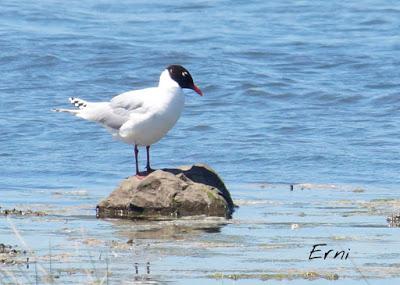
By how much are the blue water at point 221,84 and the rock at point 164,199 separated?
7.14 ft

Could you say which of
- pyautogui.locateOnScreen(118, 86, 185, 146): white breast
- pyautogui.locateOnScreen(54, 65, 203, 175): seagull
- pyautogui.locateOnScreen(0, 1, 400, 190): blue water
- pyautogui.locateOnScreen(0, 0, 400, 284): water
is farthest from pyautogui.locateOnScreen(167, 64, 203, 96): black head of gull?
pyautogui.locateOnScreen(0, 1, 400, 190): blue water

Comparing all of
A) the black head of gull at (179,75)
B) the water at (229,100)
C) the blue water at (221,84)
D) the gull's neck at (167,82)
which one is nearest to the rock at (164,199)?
the water at (229,100)

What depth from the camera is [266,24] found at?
25.8m

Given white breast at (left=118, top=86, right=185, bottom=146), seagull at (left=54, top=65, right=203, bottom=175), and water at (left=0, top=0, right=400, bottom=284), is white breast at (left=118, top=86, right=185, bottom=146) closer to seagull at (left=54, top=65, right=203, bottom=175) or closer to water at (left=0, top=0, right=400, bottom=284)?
seagull at (left=54, top=65, right=203, bottom=175)

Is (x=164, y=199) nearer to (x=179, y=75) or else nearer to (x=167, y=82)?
(x=167, y=82)

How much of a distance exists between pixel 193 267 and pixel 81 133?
27.0 feet

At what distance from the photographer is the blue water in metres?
14.7

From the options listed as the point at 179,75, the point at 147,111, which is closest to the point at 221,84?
the point at 179,75

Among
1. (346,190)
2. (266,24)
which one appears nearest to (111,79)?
(266,24)

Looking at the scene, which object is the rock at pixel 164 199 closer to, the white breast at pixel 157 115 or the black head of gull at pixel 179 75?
the white breast at pixel 157 115

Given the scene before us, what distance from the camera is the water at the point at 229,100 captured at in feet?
40.2

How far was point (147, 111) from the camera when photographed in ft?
38.7

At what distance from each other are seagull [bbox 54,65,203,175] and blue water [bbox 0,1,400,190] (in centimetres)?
149

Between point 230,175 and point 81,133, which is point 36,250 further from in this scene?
point 81,133
